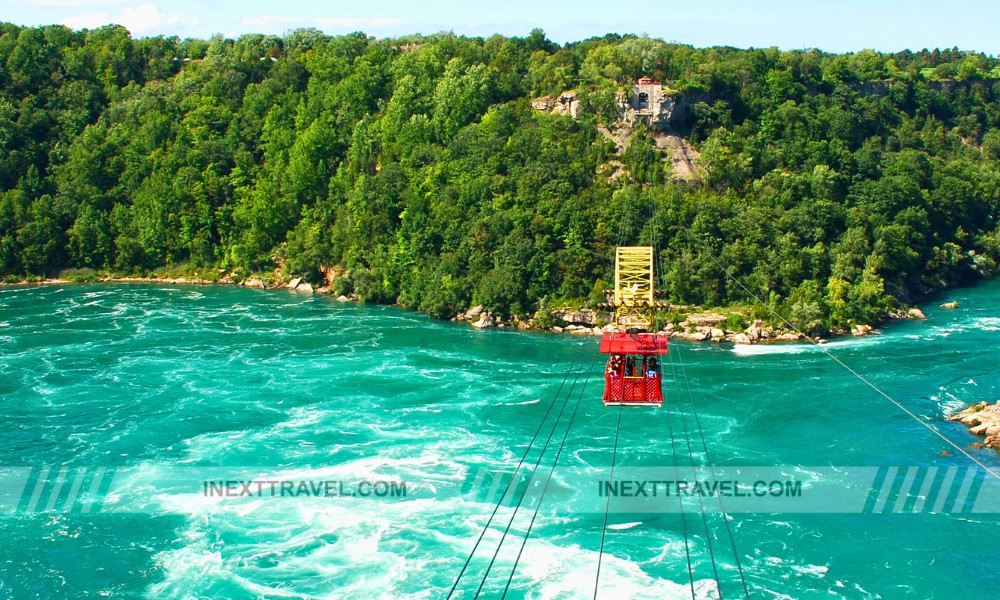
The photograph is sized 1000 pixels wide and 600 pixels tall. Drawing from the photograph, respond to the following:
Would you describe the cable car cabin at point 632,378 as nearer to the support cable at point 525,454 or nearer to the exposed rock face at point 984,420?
the support cable at point 525,454

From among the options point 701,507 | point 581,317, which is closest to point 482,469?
point 701,507

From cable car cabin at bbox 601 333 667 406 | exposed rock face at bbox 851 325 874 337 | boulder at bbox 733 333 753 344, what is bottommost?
boulder at bbox 733 333 753 344

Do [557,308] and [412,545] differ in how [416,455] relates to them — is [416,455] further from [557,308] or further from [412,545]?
[557,308]

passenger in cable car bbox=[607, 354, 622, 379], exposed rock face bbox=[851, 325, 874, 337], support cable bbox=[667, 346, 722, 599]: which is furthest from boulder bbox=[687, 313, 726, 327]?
passenger in cable car bbox=[607, 354, 622, 379]

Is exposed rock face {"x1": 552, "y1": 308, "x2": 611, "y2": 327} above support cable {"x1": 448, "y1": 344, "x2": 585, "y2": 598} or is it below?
above

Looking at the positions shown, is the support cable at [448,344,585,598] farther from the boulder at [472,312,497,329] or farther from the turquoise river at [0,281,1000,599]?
the boulder at [472,312,497,329]

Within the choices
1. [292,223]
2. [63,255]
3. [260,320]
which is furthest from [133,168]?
[260,320]

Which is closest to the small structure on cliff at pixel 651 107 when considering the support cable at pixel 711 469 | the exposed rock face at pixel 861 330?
the exposed rock face at pixel 861 330
